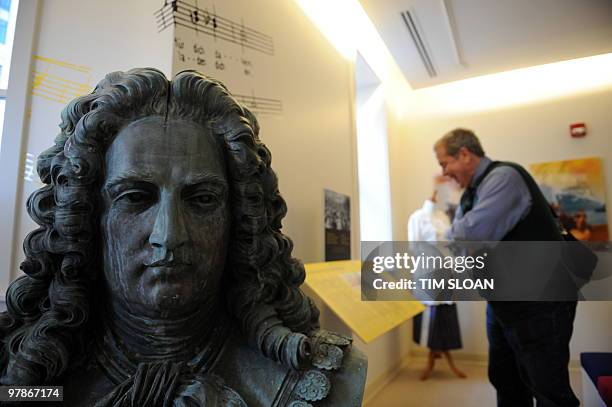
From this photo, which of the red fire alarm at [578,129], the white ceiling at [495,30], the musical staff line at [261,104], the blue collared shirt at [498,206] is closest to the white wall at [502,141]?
the red fire alarm at [578,129]

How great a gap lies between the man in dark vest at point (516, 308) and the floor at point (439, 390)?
930 mm

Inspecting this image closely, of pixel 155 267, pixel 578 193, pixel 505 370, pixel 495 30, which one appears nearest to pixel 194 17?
pixel 155 267

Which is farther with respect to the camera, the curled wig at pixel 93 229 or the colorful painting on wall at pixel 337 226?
the colorful painting on wall at pixel 337 226

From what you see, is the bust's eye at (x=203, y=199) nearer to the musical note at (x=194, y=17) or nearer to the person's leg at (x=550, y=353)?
the musical note at (x=194, y=17)

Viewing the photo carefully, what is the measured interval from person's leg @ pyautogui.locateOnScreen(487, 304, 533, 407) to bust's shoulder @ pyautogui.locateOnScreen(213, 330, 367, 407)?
138 cm

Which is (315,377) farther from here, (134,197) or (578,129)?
(578,129)

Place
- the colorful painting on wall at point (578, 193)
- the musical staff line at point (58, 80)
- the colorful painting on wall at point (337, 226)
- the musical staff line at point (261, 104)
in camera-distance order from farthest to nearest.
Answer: the colorful painting on wall at point (578, 193) < the colorful painting on wall at point (337, 226) < the musical staff line at point (261, 104) < the musical staff line at point (58, 80)

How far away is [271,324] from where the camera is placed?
0.97 metres

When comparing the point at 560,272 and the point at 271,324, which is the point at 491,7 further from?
the point at 271,324

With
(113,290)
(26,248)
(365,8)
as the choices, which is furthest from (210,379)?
(365,8)

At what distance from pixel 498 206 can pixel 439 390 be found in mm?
2079

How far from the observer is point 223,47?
5.61 ft

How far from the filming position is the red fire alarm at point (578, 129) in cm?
358

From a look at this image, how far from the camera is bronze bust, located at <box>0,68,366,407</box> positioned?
2.72ft
